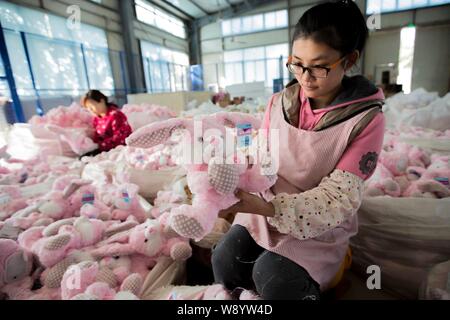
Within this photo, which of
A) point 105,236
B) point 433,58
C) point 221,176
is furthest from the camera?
point 433,58

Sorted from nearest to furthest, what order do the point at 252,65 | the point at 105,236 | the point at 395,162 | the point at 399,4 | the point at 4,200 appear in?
the point at 105,236 < the point at 4,200 < the point at 395,162 < the point at 399,4 < the point at 252,65

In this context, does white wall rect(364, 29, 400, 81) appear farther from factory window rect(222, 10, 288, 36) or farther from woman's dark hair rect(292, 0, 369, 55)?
woman's dark hair rect(292, 0, 369, 55)

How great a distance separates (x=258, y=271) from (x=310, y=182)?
252 millimetres

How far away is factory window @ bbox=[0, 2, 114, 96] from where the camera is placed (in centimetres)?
222

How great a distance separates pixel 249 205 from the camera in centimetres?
46

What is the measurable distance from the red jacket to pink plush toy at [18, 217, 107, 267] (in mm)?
1201

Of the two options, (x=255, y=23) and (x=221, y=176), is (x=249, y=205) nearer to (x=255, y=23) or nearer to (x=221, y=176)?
(x=221, y=176)

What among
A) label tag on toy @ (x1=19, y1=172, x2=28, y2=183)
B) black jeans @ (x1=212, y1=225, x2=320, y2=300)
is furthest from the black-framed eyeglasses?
label tag on toy @ (x1=19, y1=172, x2=28, y2=183)

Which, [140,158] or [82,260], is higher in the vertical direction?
[140,158]

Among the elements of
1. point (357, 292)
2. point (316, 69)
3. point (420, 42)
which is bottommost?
point (357, 292)

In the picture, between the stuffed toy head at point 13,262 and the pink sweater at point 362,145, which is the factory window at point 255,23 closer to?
the pink sweater at point 362,145

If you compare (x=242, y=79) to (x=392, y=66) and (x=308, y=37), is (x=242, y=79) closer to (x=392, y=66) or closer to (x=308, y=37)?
(x=392, y=66)

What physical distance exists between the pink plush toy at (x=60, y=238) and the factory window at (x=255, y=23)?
7.08 m

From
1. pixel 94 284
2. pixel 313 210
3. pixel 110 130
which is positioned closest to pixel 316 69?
pixel 313 210
